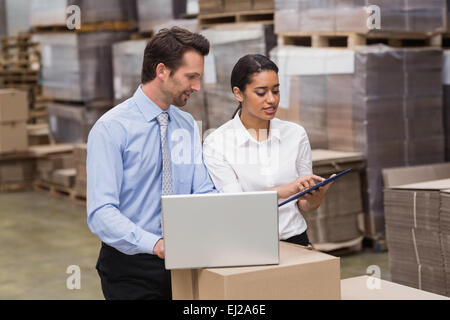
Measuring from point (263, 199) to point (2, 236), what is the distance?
5.74 meters

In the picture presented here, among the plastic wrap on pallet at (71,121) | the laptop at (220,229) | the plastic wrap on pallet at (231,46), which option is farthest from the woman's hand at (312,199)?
the plastic wrap on pallet at (71,121)

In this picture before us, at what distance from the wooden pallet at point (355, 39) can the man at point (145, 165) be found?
367 centimetres

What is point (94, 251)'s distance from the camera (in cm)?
696

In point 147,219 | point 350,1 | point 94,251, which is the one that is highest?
point 350,1

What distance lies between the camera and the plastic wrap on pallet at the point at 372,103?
6.27m

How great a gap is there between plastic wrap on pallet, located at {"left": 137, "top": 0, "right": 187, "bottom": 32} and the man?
5600mm

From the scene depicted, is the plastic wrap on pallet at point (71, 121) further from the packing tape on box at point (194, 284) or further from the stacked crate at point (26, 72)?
the packing tape on box at point (194, 284)

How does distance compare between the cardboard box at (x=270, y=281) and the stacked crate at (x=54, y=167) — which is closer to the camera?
the cardboard box at (x=270, y=281)

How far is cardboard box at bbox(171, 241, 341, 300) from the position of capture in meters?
2.35

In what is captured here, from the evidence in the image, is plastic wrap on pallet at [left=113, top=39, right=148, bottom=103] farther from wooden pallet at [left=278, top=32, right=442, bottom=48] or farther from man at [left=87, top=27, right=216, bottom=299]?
man at [left=87, top=27, right=216, bottom=299]

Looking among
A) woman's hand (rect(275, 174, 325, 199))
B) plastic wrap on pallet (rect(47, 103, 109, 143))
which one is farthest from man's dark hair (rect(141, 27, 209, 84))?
plastic wrap on pallet (rect(47, 103, 109, 143))

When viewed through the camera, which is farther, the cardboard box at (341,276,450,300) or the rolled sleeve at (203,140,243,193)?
the rolled sleeve at (203,140,243,193)

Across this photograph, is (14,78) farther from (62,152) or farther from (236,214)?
(236,214)
